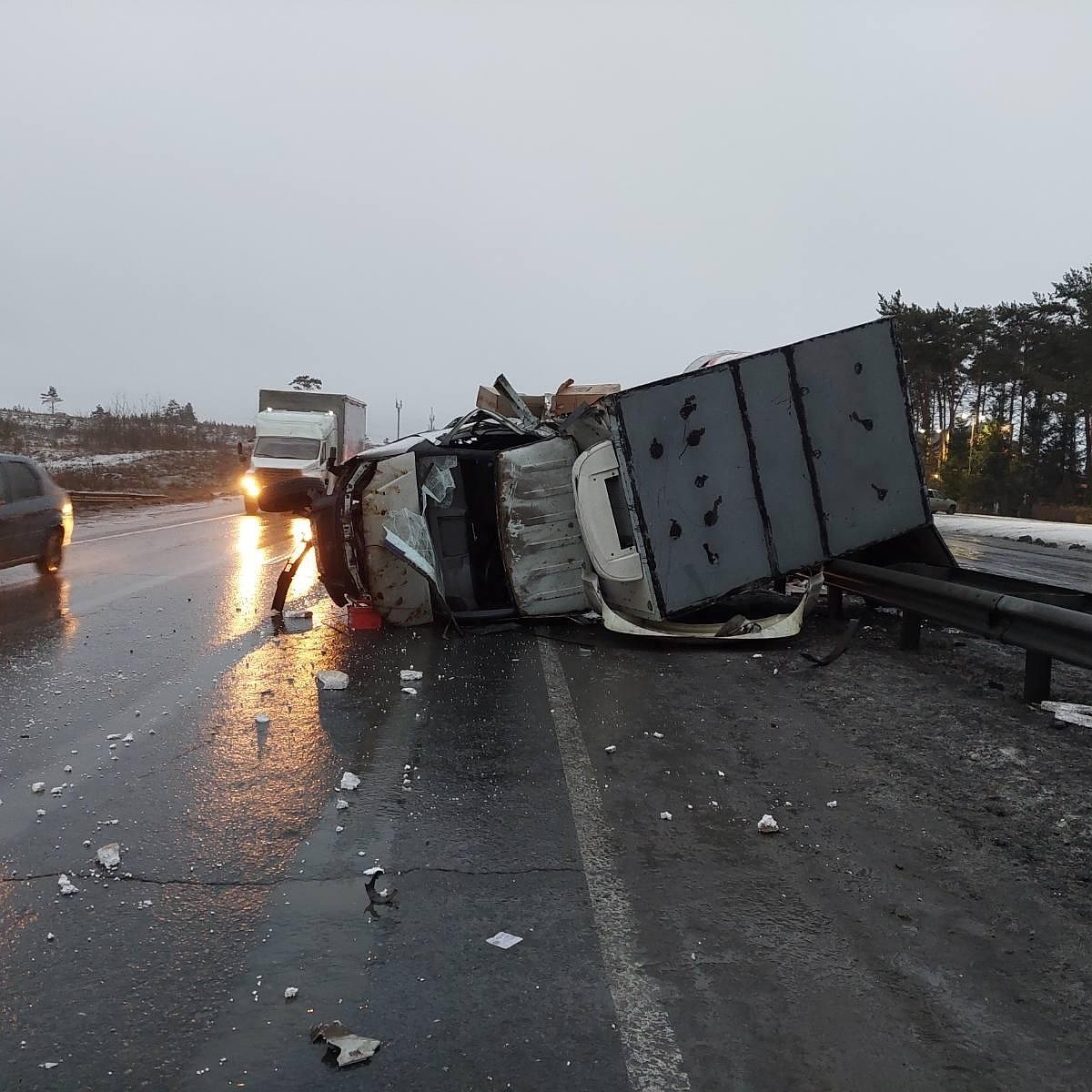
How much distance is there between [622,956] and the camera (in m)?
2.75

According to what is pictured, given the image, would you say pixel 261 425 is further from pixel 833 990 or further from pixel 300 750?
pixel 833 990

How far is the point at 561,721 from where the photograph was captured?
528 centimetres

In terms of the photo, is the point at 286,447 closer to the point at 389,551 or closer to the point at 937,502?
the point at 937,502

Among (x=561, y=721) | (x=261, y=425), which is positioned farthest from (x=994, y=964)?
(x=261, y=425)

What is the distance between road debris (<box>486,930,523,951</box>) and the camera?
9.22ft

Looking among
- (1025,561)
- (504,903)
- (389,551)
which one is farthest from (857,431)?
(1025,561)

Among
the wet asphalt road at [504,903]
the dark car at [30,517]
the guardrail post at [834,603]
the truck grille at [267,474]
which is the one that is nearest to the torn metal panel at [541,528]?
the wet asphalt road at [504,903]

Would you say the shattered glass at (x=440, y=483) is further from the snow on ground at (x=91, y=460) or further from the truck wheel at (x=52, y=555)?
the snow on ground at (x=91, y=460)

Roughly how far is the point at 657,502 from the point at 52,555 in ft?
27.8

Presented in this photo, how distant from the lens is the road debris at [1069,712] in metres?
5.02

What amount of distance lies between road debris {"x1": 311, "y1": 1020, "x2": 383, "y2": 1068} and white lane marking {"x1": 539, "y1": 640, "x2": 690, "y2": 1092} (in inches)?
26.7

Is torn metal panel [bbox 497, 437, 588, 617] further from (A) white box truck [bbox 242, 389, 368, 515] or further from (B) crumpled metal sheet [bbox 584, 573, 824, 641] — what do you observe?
(A) white box truck [bbox 242, 389, 368, 515]

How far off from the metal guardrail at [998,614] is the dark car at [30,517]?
950cm

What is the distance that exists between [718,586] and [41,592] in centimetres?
757
